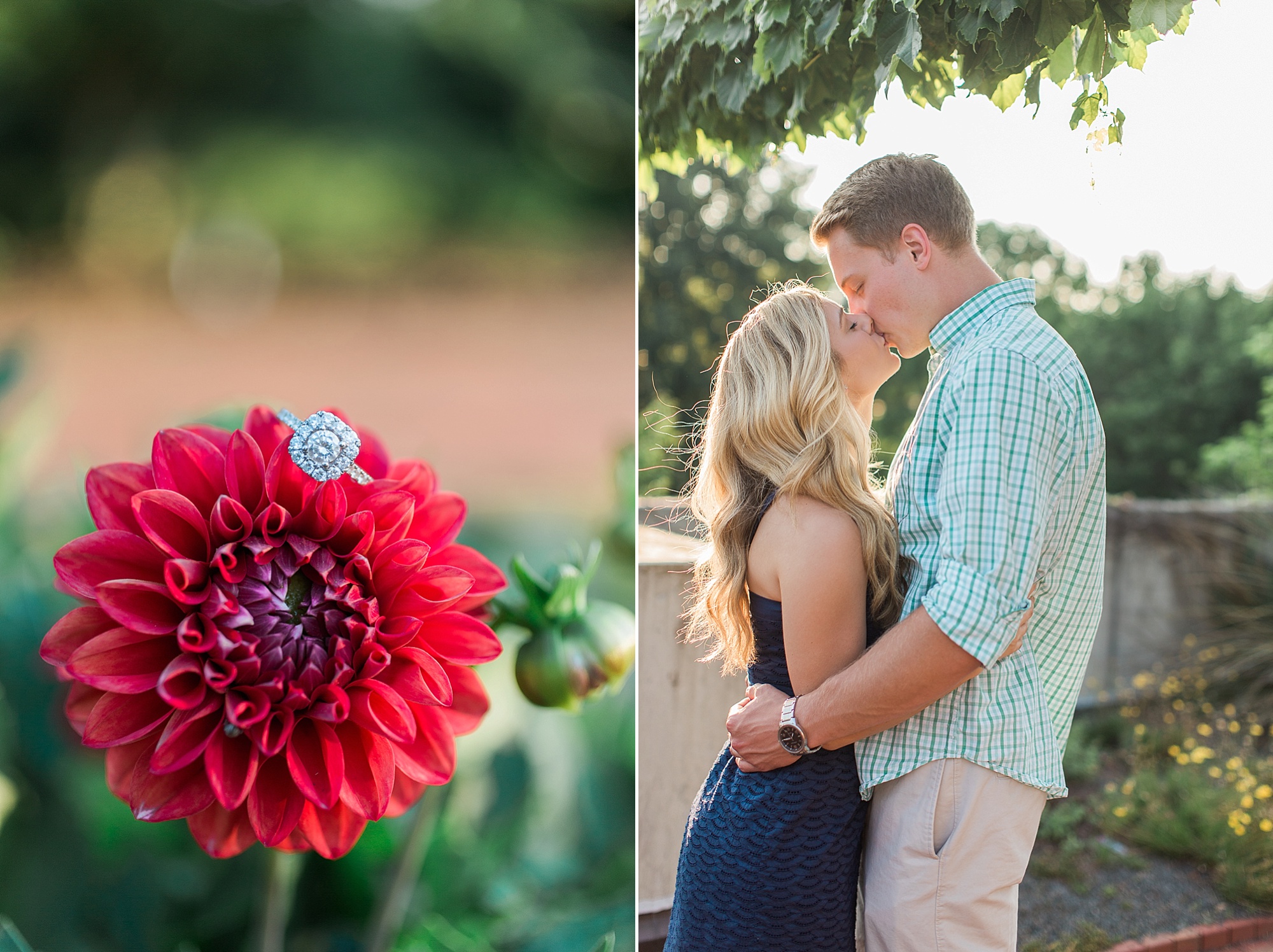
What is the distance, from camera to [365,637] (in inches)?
37.3

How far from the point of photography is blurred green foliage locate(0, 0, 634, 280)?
0.96 m

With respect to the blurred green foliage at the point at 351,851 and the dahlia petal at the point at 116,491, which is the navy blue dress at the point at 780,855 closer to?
the blurred green foliage at the point at 351,851

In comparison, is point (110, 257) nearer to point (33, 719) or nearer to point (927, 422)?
point (33, 719)

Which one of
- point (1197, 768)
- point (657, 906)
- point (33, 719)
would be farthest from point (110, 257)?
point (1197, 768)

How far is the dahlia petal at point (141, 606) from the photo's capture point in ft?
2.99

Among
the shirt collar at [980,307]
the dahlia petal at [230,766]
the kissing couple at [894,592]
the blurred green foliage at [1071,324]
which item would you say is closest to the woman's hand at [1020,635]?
the kissing couple at [894,592]

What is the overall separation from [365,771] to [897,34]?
136 cm

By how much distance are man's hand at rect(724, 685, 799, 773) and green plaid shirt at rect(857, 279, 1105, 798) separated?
13 cm

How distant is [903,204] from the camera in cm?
147

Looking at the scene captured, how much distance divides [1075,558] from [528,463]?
2.81ft

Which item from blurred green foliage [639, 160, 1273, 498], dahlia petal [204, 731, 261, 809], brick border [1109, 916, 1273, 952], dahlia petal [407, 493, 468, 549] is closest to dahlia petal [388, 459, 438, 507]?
dahlia petal [407, 493, 468, 549]

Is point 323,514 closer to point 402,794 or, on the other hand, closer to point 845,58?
point 402,794

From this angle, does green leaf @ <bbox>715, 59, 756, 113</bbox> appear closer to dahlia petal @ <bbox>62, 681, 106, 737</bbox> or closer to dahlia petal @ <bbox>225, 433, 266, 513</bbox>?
dahlia petal @ <bbox>225, 433, 266, 513</bbox>

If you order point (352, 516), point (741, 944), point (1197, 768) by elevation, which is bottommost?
point (1197, 768)
